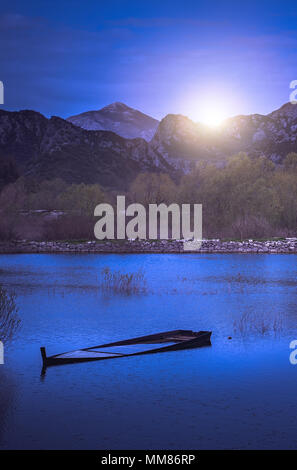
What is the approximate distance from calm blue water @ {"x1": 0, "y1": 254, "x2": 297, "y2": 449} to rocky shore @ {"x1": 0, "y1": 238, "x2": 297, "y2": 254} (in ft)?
101

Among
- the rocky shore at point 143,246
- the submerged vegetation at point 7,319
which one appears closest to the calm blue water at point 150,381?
the submerged vegetation at point 7,319

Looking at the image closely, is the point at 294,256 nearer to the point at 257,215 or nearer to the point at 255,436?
the point at 257,215

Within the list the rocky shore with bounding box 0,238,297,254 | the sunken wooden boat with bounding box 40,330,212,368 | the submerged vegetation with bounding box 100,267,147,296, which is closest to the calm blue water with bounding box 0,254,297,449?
the sunken wooden boat with bounding box 40,330,212,368

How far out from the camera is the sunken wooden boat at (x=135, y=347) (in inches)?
610

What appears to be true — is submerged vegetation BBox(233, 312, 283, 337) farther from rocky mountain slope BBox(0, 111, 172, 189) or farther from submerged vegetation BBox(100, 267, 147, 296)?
rocky mountain slope BBox(0, 111, 172, 189)

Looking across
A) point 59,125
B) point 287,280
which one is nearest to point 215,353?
point 287,280

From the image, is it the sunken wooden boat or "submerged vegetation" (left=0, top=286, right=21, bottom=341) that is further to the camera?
"submerged vegetation" (left=0, top=286, right=21, bottom=341)

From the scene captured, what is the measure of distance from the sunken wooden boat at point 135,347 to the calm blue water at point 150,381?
0.21 metres

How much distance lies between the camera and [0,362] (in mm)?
16219

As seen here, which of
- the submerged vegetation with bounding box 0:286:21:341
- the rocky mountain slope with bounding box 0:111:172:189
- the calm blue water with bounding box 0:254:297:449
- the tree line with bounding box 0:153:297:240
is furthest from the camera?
the rocky mountain slope with bounding box 0:111:172:189

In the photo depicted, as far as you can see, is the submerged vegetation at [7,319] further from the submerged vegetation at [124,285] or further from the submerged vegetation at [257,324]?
the submerged vegetation at [124,285]

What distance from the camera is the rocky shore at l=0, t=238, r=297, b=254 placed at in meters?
60.6

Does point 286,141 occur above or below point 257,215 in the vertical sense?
above

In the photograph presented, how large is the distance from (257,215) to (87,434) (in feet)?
202
